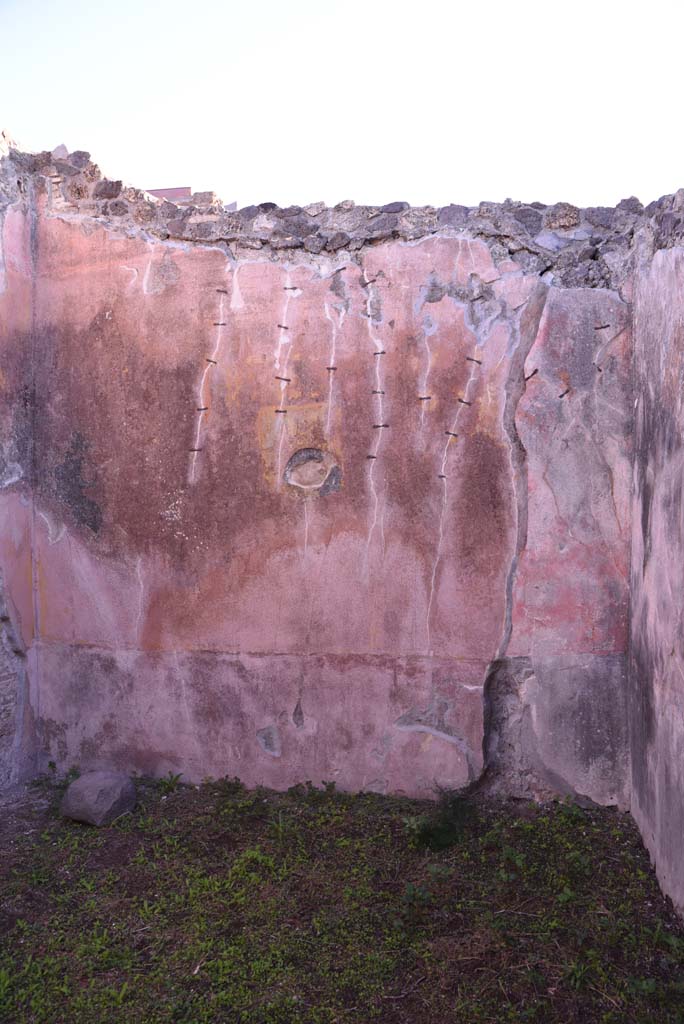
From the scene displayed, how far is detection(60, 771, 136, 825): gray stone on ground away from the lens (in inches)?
118

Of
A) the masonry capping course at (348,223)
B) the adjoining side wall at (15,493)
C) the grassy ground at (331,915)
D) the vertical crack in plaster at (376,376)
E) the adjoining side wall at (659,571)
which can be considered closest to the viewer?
the grassy ground at (331,915)

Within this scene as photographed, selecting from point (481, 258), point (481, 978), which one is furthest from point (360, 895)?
point (481, 258)

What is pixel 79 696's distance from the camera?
3404 millimetres

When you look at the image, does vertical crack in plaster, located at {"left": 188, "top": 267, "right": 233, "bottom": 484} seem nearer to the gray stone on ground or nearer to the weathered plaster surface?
the weathered plaster surface

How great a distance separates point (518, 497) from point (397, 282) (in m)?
0.93

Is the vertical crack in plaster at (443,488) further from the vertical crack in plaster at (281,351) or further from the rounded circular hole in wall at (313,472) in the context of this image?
the vertical crack in plaster at (281,351)

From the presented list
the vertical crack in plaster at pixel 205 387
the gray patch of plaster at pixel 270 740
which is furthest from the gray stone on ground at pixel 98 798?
the vertical crack in plaster at pixel 205 387

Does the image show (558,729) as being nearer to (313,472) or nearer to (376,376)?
(313,472)

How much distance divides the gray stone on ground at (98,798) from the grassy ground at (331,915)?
2.0 inches

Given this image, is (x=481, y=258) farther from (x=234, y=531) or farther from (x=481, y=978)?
(x=481, y=978)

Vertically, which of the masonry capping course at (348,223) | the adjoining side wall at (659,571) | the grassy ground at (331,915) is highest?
the masonry capping course at (348,223)

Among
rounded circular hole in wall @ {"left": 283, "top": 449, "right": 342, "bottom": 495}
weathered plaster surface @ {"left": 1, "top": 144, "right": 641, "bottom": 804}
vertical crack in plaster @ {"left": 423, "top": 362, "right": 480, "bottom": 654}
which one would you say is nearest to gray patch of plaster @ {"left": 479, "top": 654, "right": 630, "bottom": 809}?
weathered plaster surface @ {"left": 1, "top": 144, "right": 641, "bottom": 804}

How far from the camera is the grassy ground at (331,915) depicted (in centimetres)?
208

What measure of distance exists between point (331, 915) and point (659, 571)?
1442mm
